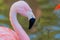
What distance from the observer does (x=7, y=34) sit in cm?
340

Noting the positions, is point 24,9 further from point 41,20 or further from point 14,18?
point 41,20

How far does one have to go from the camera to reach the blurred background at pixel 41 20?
14.1ft

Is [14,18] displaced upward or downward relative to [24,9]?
downward

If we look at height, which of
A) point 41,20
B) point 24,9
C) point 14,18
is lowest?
point 41,20

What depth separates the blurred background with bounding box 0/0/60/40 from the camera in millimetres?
4285

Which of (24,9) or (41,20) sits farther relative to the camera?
(41,20)

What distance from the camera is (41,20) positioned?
4.95 metres

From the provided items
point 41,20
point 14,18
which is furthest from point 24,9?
point 41,20

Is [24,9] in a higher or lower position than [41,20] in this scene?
higher

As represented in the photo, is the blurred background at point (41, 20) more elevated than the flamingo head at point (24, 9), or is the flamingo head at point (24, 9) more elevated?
the flamingo head at point (24, 9)

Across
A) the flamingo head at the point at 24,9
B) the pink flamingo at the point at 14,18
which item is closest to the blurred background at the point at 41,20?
the pink flamingo at the point at 14,18

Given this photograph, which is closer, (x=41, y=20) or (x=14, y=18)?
(x=14, y=18)

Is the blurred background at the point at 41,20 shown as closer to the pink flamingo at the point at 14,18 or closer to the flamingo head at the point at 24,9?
the pink flamingo at the point at 14,18

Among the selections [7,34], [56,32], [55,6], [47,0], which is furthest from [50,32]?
[47,0]
